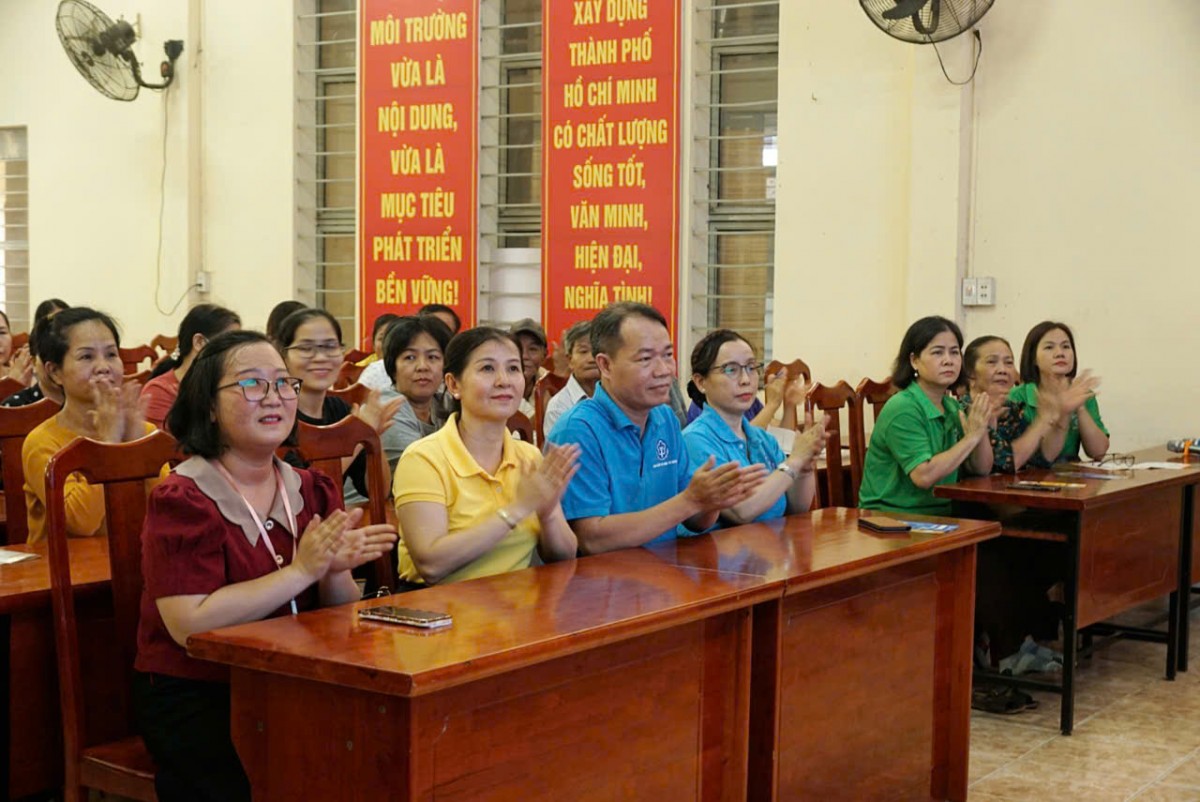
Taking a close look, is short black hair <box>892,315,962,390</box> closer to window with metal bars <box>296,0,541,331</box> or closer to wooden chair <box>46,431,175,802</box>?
wooden chair <box>46,431,175,802</box>

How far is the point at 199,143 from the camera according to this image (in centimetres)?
778

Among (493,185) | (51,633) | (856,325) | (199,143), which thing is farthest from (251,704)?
(199,143)

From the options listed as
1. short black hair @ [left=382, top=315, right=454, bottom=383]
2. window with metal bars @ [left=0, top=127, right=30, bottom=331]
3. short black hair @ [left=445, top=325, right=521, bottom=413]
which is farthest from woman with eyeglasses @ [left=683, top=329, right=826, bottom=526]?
window with metal bars @ [left=0, top=127, right=30, bottom=331]

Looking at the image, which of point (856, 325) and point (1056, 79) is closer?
point (1056, 79)

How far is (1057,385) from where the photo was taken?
479cm

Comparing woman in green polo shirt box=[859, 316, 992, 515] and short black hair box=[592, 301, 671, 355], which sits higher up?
short black hair box=[592, 301, 671, 355]

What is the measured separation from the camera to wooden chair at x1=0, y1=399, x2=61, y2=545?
3.04 meters

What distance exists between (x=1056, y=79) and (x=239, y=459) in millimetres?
4712

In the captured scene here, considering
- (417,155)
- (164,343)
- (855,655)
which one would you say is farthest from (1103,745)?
(164,343)

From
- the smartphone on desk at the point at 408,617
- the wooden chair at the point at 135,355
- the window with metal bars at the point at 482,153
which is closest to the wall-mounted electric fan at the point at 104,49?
the window with metal bars at the point at 482,153

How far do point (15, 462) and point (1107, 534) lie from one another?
2.98m

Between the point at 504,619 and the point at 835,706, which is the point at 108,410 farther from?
the point at 835,706

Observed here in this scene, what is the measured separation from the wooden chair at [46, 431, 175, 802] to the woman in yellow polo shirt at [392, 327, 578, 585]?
1.57 ft

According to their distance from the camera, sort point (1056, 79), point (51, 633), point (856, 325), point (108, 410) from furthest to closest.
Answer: point (856, 325)
point (1056, 79)
point (108, 410)
point (51, 633)
